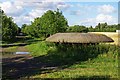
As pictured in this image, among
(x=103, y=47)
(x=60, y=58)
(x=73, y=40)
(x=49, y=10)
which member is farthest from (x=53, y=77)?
(x=49, y=10)

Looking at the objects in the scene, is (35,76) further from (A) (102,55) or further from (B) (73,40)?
(B) (73,40)

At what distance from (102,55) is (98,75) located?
7.40 meters

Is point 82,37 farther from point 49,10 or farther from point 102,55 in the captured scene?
point 49,10

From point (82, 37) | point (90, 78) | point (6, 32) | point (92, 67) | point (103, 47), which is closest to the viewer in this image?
point (90, 78)

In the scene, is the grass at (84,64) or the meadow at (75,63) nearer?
the grass at (84,64)

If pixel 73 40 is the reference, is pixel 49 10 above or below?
above

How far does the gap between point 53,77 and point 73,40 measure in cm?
1668

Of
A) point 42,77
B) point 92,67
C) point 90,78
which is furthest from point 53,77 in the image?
point 92,67

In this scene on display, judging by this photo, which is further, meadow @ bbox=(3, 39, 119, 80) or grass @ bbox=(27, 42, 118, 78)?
meadow @ bbox=(3, 39, 119, 80)

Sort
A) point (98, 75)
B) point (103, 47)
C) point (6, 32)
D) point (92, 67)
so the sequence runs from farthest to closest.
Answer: point (6, 32) → point (103, 47) → point (92, 67) → point (98, 75)

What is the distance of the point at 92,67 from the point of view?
706 inches

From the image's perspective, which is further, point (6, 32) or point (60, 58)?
point (6, 32)

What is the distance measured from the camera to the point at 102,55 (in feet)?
72.2

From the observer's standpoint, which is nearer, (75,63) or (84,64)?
(84,64)
